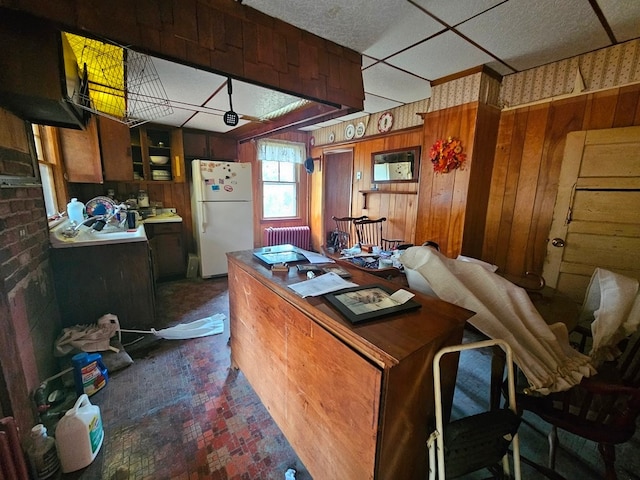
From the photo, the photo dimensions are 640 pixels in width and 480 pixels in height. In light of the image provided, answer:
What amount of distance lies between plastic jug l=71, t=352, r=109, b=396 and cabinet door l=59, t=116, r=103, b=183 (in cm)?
221

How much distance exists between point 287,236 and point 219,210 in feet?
4.86

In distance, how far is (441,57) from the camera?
2.15 m

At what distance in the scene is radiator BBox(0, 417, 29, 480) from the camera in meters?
0.91

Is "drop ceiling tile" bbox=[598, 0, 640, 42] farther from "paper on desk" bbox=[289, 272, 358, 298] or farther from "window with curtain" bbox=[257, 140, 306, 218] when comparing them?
"window with curtain" bbox=[257, 140, 306, 218]

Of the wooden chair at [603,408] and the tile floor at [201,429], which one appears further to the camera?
the tile floor at [201,429]

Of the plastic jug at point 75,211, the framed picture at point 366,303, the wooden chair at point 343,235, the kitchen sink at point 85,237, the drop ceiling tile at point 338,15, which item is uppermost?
the drop ceiling tile at point 338,15

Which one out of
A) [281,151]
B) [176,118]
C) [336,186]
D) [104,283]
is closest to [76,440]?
[104,283]

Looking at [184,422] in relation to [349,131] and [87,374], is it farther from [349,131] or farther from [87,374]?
[349,131]

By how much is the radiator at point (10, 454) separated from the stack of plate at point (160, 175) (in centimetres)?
363

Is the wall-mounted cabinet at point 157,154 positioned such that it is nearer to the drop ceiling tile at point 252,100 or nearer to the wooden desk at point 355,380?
the drop ceiling tile at point 252,100

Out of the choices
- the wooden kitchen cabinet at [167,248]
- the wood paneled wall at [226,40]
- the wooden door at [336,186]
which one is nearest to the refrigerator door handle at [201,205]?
the wooden kitchen cabinet at [167,248]

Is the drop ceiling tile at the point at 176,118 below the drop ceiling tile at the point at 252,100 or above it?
above

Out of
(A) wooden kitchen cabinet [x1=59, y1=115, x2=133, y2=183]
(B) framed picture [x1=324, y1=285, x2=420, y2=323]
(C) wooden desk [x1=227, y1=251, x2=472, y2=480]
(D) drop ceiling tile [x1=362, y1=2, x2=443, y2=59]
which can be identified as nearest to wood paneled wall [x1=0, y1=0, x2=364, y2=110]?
(D) drop ceiling tile [x1=362, y1=2, x2=443, y2=59]

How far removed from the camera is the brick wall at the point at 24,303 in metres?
1.21
